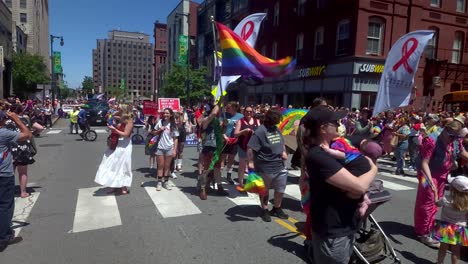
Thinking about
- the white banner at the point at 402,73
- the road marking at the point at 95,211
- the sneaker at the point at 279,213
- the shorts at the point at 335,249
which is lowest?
the road marking at the point at 95,211

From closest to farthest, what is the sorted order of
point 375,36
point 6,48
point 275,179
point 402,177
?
1. point 275,179
2. point 402,177
3. point 375,36
4. point 6,48

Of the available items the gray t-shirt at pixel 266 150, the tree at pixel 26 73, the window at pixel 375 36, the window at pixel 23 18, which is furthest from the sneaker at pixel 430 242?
the window at pixel 23 18

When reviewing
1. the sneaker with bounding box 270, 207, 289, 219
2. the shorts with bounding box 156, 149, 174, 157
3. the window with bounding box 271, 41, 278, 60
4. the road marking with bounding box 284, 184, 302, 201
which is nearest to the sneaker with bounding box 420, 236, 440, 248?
the sneaker with bounding box 270, 207, 289, 219

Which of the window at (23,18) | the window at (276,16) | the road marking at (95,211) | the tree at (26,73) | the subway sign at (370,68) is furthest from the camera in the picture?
the window at (23,18)

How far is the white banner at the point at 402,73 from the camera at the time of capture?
20.9ft

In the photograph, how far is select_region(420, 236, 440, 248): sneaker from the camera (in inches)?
193

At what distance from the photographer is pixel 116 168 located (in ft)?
23.4

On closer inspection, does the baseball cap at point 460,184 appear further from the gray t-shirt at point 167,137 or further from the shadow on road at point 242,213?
the gray t-shirt at point 167,137

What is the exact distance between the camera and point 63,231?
523cm

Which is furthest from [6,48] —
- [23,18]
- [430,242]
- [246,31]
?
[430,242]

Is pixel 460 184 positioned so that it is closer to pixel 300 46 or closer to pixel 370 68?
pixel 370 68

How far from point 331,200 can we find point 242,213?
3751mm

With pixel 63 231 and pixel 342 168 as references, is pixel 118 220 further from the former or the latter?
pixel 342 168

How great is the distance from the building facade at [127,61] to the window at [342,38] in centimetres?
11968
